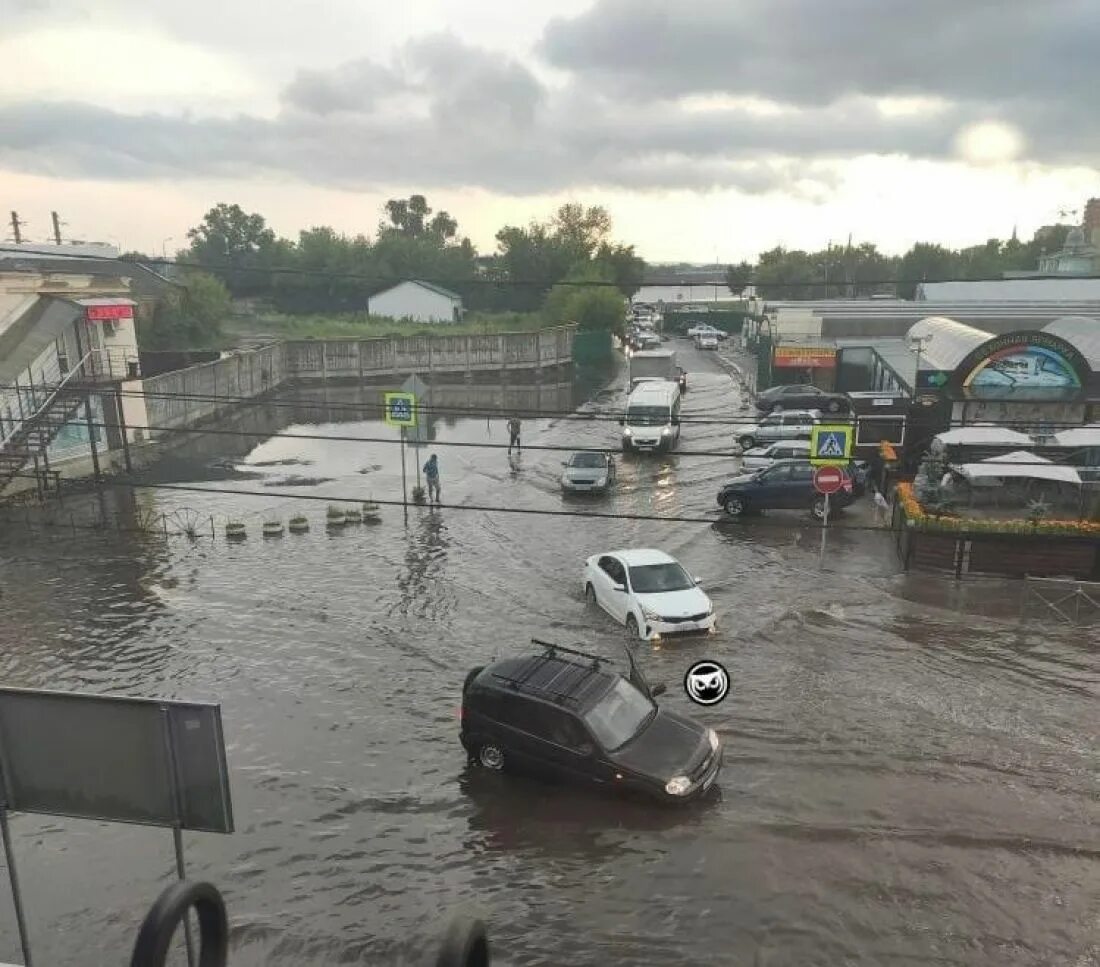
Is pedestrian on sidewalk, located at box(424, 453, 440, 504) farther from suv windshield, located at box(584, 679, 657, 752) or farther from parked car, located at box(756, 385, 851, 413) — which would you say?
parked car, located at box(756, 385, 851, 413)

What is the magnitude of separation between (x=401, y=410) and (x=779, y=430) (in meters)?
15.0

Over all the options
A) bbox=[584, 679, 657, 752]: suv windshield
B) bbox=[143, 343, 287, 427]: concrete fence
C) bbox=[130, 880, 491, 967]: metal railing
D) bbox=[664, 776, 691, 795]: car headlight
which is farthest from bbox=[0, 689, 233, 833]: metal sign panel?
bbox=[143, 343, 287, 427]: concrete fence

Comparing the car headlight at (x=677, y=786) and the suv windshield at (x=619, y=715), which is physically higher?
the suv windshield at (x=619, y=715)

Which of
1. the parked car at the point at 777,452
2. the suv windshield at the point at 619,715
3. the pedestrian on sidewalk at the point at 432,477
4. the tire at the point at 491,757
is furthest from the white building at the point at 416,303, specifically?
the suv windshield at the point at 619,715

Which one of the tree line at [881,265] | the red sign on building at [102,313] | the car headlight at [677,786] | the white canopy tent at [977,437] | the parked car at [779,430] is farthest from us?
the tree line at [881,265]

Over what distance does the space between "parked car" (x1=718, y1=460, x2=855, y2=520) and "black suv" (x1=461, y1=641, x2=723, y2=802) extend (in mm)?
12323

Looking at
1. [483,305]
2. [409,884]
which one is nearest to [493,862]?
[409,884]

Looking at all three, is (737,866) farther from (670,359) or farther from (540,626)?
(670,359)

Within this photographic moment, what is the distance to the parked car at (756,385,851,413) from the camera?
113 ft

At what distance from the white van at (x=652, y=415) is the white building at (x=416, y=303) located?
154 ft

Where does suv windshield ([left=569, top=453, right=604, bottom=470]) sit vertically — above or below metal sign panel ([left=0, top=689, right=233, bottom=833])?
below

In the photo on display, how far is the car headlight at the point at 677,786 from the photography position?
9.52 meters

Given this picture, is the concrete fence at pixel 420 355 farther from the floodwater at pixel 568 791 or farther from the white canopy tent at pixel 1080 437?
the white canopy tent at pixel 1080 437

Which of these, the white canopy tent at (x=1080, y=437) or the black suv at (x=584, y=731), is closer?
the black suv at (x=584, y=731)
